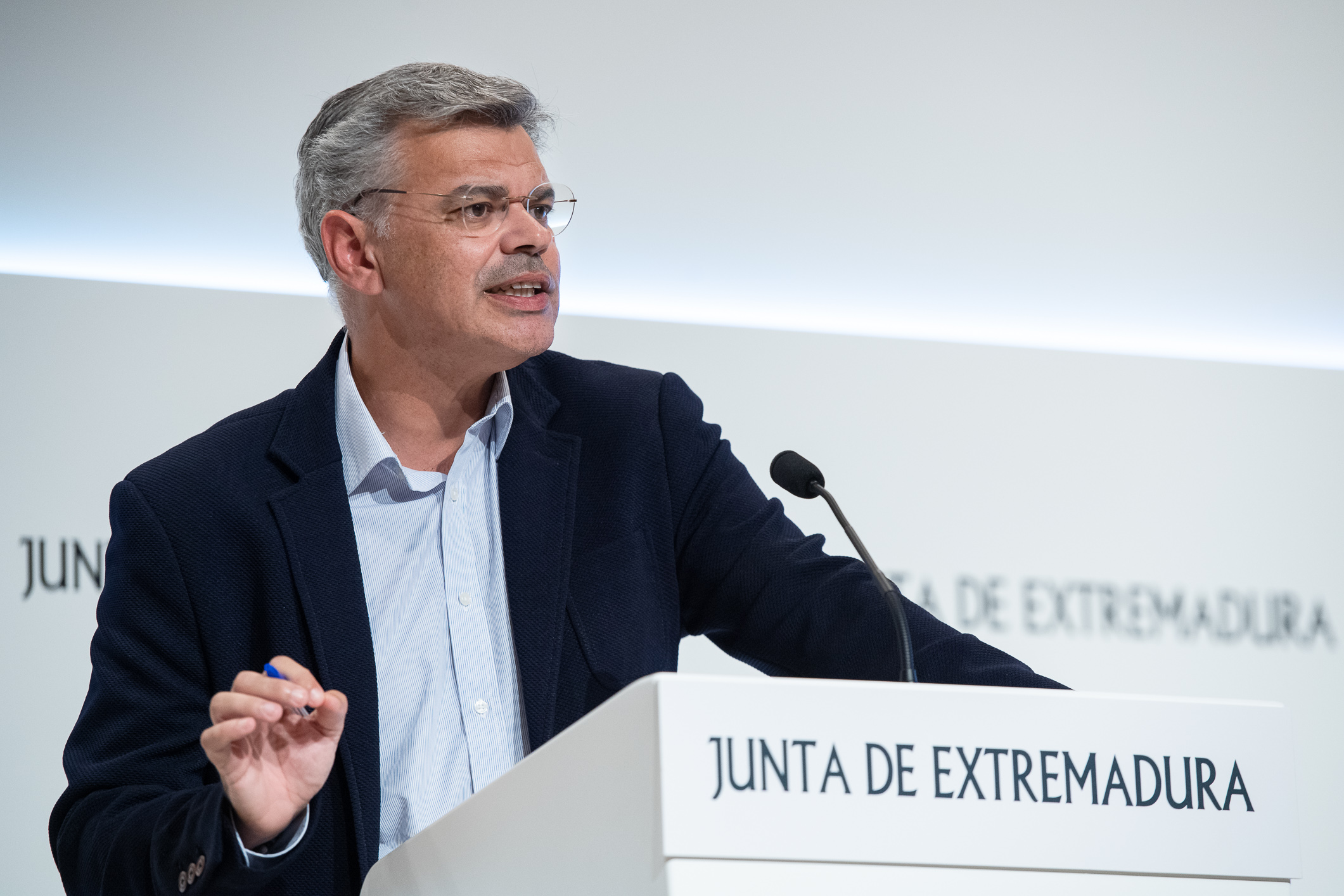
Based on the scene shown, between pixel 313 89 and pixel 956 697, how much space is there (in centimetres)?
228

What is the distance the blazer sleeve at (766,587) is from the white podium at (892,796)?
1.55 ft

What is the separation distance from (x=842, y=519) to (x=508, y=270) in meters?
0.56

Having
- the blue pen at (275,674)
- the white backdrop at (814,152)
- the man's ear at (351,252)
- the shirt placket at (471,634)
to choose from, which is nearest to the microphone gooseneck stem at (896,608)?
the shirt placket at (471,634)

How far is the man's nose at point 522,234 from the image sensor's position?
168cm

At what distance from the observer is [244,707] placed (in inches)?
41.8

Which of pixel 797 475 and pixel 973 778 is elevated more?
pixel 797 475

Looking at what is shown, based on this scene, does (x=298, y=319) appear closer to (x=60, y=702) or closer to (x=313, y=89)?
(x=313, y=89)

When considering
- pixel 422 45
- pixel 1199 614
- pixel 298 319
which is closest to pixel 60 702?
pixel 298 319

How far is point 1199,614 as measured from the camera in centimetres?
306

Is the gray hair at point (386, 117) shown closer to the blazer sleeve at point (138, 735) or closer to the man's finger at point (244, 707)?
the blazer sleeve at point (138, 735)

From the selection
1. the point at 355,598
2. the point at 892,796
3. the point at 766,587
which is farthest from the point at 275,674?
the point at 766,587

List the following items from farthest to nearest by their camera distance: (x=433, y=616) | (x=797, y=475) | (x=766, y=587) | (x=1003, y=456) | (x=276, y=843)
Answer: (x=1003, y=456), (x=766, y=587), (x=433, y=616), (x=797, y=475), (x=276, y=843)

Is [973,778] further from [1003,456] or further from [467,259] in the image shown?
[1003,456]

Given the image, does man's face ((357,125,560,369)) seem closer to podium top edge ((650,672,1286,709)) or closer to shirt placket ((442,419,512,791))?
shirt placket ((442,419,512,791))
